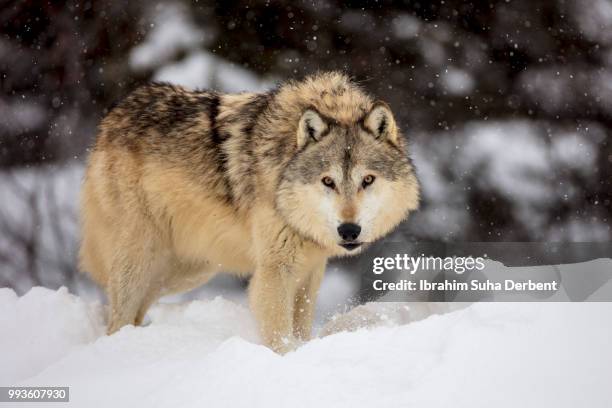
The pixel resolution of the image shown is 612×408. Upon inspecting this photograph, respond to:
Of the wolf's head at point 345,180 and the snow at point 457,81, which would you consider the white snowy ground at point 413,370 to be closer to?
the wolf's head at point 345,180

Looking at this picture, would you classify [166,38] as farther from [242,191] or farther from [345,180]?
[345,180]

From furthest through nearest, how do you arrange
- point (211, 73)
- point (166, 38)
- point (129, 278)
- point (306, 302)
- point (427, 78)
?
1. point (166, 38)
2. point (211, 73)
3. point (427, 78)
4. point (129, 278)
5. point (306, 302)

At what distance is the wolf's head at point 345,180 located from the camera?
4.74 m

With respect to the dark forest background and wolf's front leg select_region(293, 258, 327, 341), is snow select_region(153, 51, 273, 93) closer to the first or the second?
the dark forest background

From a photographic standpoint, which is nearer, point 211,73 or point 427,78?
point 427,78

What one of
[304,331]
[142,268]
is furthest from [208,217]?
[304,331]

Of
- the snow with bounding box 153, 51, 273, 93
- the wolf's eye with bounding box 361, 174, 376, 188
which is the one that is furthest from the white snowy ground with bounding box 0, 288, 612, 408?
the snow with bounding box 153, 51, 273, 93

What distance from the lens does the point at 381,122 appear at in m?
5.12

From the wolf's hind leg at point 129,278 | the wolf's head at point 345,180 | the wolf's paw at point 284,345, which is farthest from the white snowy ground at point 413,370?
the wolf's hind leg at point 129,278

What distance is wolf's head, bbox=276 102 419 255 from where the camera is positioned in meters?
4.74

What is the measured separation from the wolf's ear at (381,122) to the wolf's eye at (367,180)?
0.36 m

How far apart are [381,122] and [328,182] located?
0.63 m

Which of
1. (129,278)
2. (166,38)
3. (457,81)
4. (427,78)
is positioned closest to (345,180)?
(129,278)

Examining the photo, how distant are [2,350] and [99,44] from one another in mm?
5077
